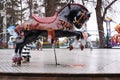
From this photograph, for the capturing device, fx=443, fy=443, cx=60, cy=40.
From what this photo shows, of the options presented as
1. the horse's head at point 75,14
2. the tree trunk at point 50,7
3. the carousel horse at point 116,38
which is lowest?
the carousel horse at point 116,38

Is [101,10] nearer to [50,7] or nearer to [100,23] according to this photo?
[100,23]

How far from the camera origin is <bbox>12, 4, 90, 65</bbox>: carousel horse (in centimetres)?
1130

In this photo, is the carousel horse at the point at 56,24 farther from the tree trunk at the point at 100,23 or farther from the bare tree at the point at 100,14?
the bare tree at the point at 100,14

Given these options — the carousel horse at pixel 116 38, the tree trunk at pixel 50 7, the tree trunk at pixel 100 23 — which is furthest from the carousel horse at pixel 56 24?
the tree trunk at pixel 50 7

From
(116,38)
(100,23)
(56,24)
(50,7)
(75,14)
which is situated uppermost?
(50,7)

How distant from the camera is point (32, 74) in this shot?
28.9ft

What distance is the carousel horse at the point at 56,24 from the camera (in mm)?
11305

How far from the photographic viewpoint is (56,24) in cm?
1138

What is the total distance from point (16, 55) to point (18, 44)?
12.8 inches

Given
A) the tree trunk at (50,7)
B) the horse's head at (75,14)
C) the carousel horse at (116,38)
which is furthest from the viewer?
the tree trunk at (50,7)

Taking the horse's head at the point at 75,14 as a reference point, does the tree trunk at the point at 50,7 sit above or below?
above

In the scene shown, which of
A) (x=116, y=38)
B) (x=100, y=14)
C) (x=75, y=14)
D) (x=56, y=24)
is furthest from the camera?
(x=100, y=14)

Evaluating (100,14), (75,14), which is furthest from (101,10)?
(75,14)

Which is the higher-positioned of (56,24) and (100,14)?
(100,14)
